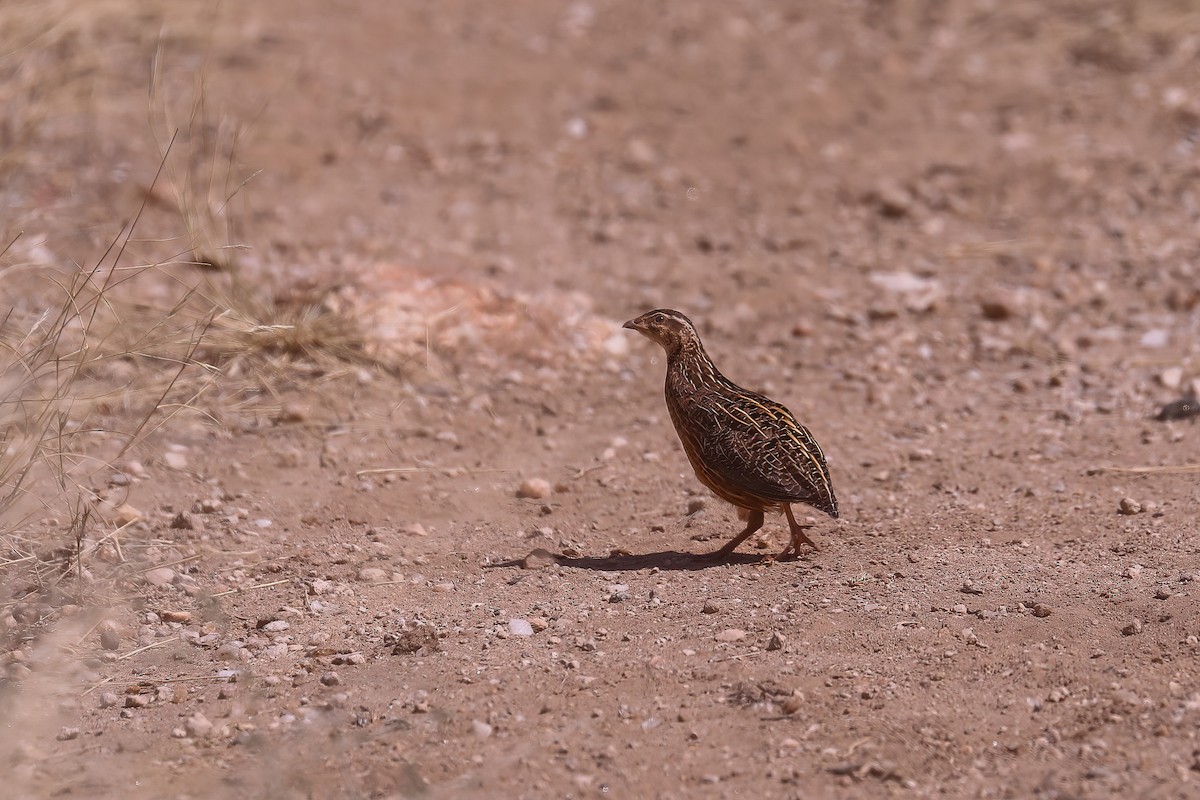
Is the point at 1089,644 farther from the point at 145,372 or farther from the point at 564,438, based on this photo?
the point at 145,372

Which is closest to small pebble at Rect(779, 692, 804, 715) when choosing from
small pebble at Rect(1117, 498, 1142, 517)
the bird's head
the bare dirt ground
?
the bare dirt ground

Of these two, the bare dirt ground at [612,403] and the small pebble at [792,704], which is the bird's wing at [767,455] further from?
the small pebble at [792,704]

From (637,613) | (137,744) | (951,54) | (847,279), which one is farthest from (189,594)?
(951,54)

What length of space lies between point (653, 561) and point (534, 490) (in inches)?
36.4

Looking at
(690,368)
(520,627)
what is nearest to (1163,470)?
(690,368)

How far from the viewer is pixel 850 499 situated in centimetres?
658

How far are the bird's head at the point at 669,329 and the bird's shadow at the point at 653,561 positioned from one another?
0.93 meters

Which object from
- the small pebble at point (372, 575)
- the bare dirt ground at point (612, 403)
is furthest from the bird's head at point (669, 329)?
the small pebble at point (372, 575)

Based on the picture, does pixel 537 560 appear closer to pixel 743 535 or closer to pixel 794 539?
pixel 743 535

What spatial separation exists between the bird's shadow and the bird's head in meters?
0.93

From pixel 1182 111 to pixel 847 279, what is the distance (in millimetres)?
3680

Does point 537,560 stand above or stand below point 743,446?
below

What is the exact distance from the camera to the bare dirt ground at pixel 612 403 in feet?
15.0

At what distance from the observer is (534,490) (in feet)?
21.9
